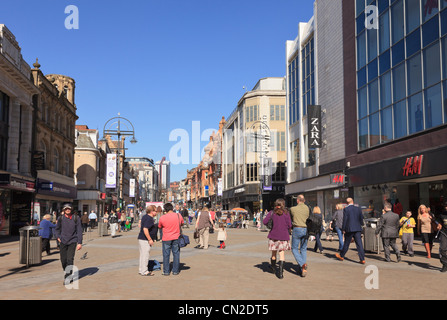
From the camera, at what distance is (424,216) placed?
15.0 m

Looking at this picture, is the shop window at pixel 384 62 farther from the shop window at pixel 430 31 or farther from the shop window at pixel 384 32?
the shop window at pixel 430 31

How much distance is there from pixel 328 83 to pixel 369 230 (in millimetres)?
20082

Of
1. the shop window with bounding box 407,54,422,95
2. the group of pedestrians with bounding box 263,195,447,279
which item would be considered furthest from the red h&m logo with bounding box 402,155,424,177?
the group of pedestrians with bounding box 263,195,447,279

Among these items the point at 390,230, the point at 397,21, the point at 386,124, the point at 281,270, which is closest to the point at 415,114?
the point at 386,124

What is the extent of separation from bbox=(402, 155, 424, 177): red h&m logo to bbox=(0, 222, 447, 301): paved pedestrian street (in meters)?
7.94

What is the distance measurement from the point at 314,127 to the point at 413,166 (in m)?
13.7

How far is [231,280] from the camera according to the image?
961cm

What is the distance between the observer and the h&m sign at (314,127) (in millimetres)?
34875

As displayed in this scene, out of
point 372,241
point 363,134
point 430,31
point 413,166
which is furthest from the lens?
point 363,134

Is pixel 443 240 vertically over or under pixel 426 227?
under

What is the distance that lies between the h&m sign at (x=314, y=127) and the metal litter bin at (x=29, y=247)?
25466mm

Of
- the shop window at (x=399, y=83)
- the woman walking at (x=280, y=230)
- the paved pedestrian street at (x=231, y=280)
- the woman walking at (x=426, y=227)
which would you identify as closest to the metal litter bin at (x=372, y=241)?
the paved pedestrian street at (x=231, y=280)

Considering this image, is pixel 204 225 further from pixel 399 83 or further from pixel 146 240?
pixel 399 83

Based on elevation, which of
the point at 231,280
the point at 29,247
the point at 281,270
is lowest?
the point at 231,280
